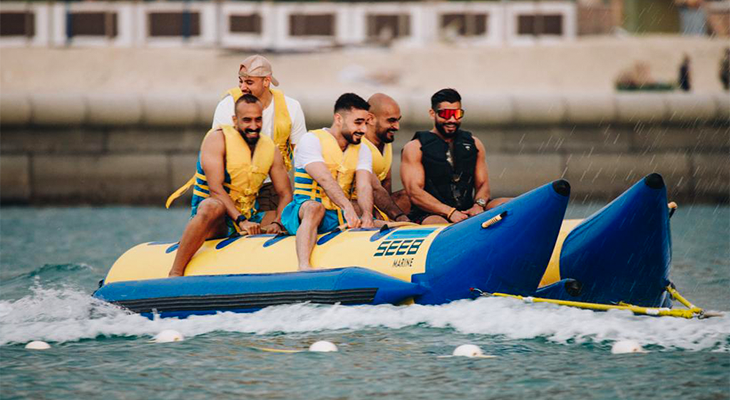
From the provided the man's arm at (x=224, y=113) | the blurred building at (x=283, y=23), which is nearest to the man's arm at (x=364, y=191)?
the man's arm at (x=224, y=113)

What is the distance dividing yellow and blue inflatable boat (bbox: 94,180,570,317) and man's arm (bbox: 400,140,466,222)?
44cm

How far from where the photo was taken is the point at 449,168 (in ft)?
25.4

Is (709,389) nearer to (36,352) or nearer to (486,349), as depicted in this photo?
(486,349)

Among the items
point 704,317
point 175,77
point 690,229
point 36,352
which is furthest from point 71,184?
point 704,317

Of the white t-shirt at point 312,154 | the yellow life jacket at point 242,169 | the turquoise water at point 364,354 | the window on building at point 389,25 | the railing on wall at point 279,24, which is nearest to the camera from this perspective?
the turquoise water at point 364,354

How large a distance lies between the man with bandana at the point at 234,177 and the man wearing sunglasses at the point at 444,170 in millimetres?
769

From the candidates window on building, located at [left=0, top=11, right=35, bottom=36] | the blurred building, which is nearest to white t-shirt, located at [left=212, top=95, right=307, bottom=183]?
the blurred building

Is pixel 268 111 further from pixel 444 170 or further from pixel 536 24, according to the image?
pixel 536 24

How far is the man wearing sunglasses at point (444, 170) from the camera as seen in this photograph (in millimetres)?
7688

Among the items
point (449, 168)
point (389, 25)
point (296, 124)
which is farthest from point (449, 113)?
point (389, 25)

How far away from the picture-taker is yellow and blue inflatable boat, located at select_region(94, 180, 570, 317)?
263 inches

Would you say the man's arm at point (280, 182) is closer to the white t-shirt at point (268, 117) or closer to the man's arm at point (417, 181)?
the white t-shirt at point (268, 117)

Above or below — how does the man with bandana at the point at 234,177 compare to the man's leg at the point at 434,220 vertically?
above

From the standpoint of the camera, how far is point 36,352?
21.8 feet
